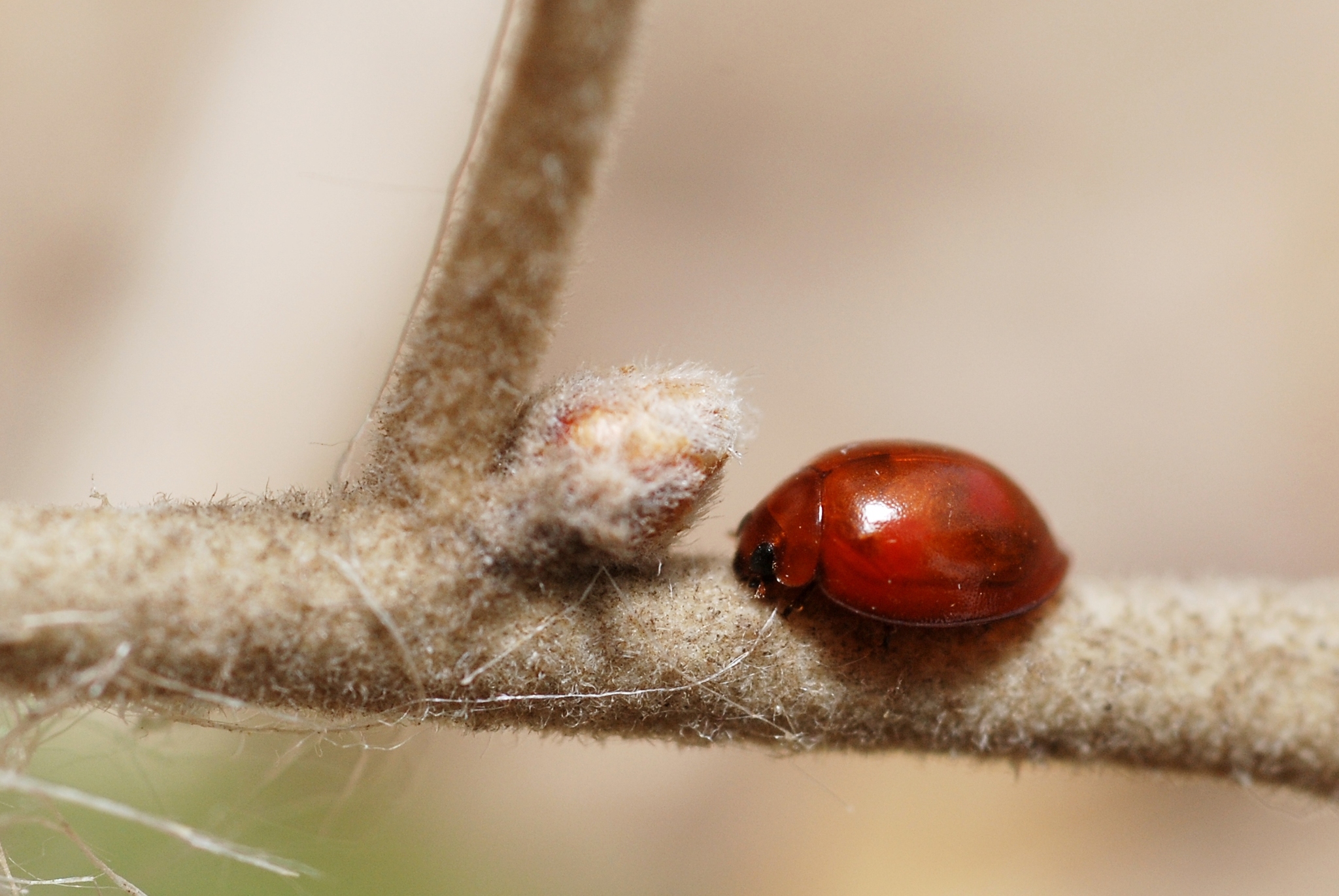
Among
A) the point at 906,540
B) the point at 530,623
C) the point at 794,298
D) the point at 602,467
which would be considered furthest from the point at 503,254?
the point at 794,298

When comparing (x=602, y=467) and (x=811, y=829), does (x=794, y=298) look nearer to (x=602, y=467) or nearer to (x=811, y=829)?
(x=811, y=829)

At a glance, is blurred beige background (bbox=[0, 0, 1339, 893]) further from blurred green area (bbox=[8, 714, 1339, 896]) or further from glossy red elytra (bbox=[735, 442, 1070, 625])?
glossy red elytra (bbox=[735, 442, 1070, 625])

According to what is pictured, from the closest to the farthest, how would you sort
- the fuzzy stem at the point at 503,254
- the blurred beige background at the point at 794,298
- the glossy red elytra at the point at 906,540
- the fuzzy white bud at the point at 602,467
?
the fuzzy stem at the point at 503,254
the fuzzy white bud at the point at 602,467
the glossy red elytra at the point at 906,540
the blurred beige background at the point at 794,298

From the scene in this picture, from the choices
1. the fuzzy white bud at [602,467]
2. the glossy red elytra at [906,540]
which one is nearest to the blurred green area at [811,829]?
the glossy red elytra at [906,540]

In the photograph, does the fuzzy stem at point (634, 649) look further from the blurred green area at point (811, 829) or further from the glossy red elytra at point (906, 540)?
the blurred green area at point (811, 829)

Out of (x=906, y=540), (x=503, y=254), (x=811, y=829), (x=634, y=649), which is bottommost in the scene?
(x=811, y=829)

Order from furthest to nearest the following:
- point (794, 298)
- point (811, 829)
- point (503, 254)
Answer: point (794, 298) < point (811, 829) < point (503, 254)

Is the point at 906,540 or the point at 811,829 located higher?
the point at 906,540
